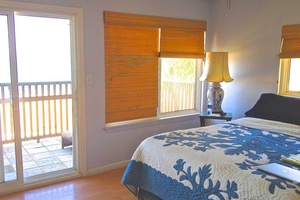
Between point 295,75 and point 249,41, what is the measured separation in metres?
0.74

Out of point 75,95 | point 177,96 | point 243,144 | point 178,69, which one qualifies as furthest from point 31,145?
point 243,144

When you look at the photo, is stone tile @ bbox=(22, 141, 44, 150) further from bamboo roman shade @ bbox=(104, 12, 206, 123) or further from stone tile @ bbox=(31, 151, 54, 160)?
bamboo roman shade @ bbox=(104, 12, 206, 123)

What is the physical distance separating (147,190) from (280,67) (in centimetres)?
235

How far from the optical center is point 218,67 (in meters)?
3.75

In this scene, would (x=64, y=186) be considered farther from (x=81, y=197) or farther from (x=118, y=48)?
(x=118, y=48)

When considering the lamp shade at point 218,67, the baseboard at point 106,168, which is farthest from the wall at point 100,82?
the lamp shade at point 218,67

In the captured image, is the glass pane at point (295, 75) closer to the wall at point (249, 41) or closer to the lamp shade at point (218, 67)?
the wall at point (249, 41)

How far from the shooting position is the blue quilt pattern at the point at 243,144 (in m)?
1.83

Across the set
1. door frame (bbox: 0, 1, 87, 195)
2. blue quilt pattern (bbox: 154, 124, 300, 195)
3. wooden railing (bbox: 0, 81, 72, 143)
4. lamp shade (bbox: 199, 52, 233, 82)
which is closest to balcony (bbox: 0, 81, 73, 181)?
wooden railing (bbox: 0, 81, 72, 143)

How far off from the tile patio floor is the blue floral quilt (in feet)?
4.67

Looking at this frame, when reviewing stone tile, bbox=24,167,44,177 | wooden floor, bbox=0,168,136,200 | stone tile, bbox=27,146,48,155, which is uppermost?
stone tile, bbox=27,146,48,155

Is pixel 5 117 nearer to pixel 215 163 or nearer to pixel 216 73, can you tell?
pixel 215 163

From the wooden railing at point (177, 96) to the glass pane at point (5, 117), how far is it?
2000 mm

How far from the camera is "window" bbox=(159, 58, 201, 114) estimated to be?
3971mm
